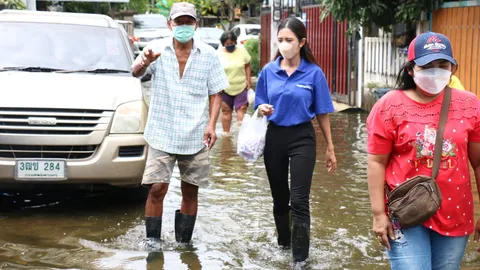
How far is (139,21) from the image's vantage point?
3544cm

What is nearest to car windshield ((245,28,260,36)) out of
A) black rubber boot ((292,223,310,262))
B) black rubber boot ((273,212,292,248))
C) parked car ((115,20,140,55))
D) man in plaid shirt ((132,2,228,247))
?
parked car ((115,20,140,55))

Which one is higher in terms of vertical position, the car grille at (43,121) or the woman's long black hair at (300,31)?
the woman's long black hair at (300,31)

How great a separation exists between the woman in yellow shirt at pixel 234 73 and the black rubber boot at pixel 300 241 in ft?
20.9

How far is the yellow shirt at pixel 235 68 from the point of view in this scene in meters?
12.0

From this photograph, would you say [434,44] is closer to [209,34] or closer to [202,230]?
[202,230]

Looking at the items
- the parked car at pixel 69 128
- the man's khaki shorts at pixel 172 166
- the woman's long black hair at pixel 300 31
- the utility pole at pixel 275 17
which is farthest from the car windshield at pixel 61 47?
the utility pole at pixel 275 17

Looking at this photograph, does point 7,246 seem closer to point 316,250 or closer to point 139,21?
point 316,250

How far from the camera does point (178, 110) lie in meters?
5.90

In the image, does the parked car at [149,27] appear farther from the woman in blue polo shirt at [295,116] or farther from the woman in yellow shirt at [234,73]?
the woman in blue polo shirt at [295,116]

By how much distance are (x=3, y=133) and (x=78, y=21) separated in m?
2.13

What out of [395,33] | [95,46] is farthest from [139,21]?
[95,46]

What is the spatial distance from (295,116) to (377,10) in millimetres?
8149

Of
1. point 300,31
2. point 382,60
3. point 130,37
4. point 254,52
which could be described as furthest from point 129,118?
point 254,52

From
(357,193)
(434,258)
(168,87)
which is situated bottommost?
(357,193)
